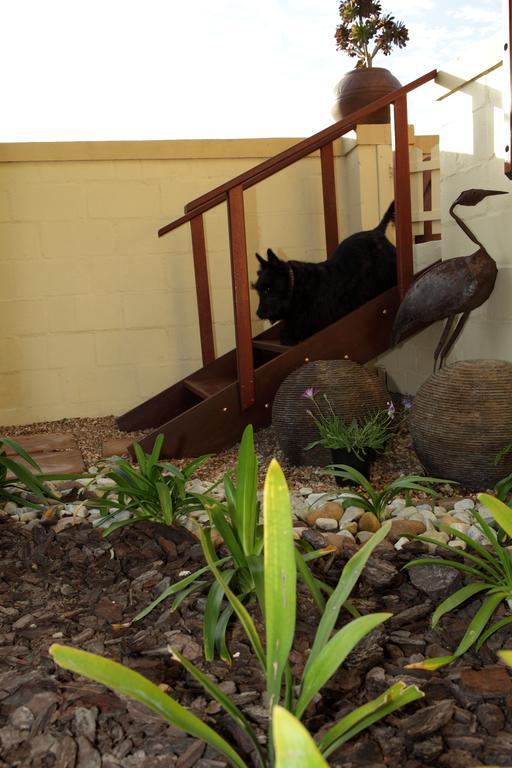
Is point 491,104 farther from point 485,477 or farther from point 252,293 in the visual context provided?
point 252,293

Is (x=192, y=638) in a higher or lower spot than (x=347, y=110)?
lower

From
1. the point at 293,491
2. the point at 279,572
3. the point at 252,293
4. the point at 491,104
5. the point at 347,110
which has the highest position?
the point at 347,110

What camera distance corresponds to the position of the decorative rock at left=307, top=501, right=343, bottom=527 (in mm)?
1938

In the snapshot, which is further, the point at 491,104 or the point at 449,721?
the point at 491,104

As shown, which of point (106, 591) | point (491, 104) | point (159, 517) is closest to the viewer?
point (106, 591)

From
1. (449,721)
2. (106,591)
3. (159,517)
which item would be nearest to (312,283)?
(159,517)

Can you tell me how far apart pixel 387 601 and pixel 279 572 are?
0.60 meters

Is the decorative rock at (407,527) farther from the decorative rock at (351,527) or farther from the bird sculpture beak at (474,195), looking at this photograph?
the bird sculpture beak at (474,195)

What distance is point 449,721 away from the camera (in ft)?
3.26

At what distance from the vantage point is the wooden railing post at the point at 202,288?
3609mm

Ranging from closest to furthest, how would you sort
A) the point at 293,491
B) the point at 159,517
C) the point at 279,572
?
the point at 279,572
the point at 159,517
the point at 293,491

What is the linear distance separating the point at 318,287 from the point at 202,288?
811 mm

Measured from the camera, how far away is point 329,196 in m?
3.75

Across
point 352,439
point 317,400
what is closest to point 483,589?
point 352,439
